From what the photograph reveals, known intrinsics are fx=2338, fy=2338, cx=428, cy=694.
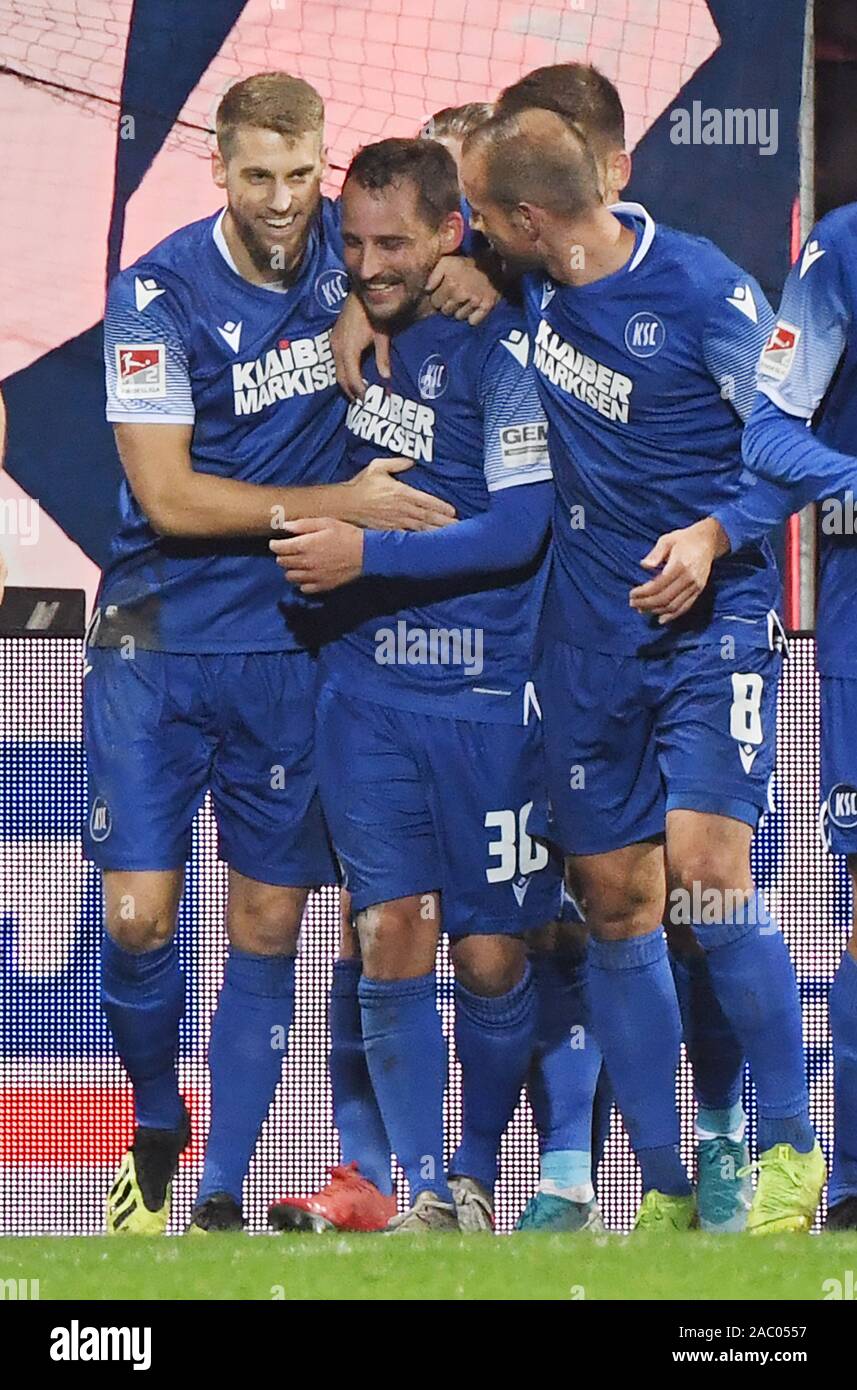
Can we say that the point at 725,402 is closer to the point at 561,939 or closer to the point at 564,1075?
the point at 561,939

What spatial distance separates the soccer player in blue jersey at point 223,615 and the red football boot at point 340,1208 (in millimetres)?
103

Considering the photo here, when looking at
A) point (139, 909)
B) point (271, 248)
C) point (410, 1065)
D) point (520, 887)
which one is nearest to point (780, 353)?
point (271, 248)

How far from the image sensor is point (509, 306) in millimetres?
4492

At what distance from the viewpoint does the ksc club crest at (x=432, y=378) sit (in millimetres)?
4477

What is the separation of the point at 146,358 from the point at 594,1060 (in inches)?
64.0

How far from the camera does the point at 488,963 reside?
449 centimetres

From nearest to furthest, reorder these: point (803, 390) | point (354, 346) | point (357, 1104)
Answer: point (803, 390) < point (354, 346) < point (357, 1104)

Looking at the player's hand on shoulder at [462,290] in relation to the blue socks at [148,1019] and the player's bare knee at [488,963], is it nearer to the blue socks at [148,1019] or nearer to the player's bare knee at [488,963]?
the player's bare knee at [488,963]

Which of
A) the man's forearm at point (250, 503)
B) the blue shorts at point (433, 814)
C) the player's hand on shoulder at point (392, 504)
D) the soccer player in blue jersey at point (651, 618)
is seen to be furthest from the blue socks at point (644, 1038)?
the man's forearm at point (250, 503)

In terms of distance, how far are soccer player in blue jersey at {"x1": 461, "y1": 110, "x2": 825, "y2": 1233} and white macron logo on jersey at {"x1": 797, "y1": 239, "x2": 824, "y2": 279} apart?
11cm
